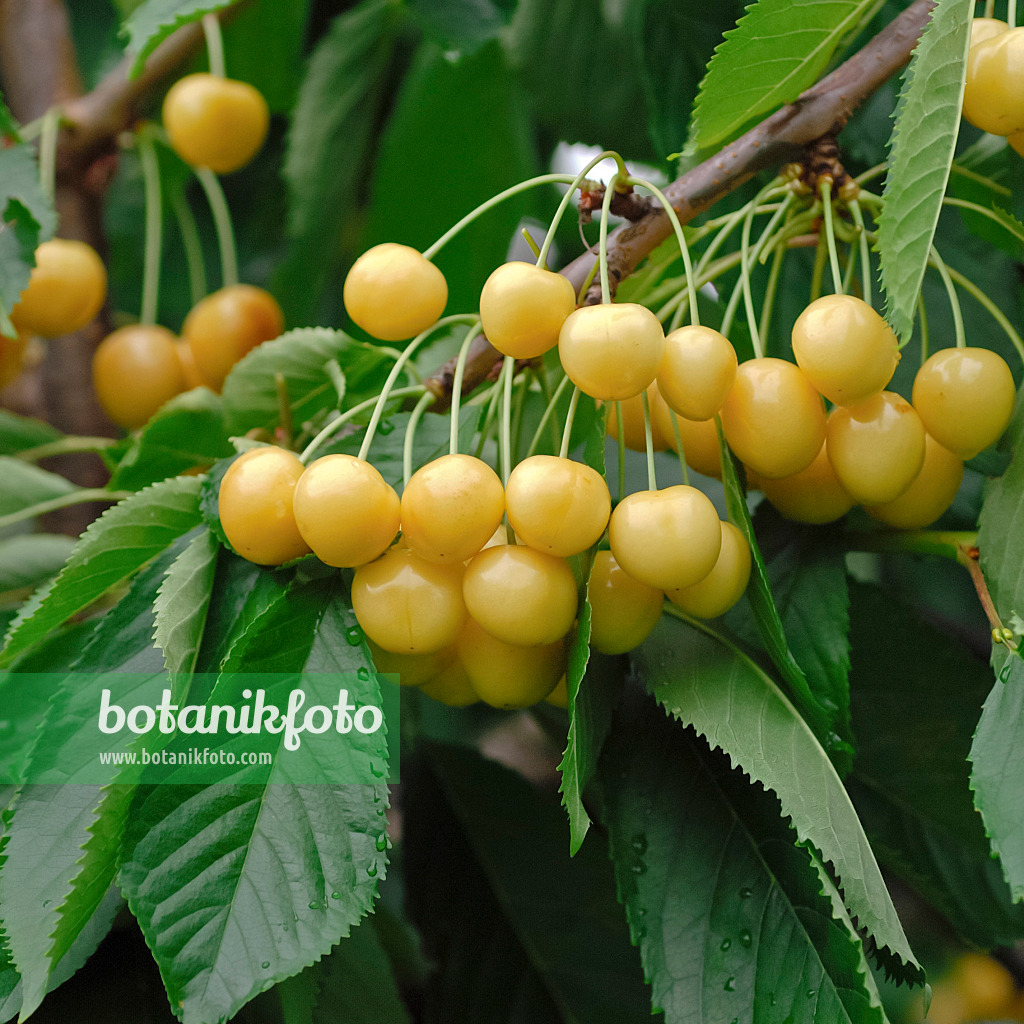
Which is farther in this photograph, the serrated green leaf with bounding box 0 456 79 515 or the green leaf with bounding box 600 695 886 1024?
the serrated green leaf with bounding box 0 456 79 515

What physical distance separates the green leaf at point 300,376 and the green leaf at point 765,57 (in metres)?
0.26

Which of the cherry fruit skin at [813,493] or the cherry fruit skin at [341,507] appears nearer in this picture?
the cherry fruit skin at [341,507]

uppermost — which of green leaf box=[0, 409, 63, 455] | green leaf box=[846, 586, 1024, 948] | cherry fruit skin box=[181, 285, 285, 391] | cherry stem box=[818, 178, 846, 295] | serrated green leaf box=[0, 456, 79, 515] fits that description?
cherry stem box=[818, 178, 846, 295]

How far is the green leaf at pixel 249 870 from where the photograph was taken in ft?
1.33

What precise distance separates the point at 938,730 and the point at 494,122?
0.86 meters

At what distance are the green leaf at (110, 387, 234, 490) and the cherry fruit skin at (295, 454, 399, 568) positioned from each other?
0.27 m

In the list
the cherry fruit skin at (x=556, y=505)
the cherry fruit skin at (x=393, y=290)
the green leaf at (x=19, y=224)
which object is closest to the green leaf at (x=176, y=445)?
the green leaf at (x=19, y=224)

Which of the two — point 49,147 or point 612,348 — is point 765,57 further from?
point 49,147

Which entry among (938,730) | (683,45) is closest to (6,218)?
(683,45)

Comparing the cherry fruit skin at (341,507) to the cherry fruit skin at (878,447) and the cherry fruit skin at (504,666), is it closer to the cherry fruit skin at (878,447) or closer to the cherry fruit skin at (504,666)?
the cherry fruit skin at (504,666)

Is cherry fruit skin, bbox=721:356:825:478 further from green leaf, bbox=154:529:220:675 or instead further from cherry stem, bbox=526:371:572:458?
Result: green leaf, bbox=154:529:220:675

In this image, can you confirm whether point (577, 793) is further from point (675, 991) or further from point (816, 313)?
point (816, 313)

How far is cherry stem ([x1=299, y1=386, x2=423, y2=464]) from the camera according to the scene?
50 centimetres

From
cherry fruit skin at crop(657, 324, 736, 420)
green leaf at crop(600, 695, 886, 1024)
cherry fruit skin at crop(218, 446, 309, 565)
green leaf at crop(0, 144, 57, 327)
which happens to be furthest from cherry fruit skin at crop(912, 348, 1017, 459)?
green leaf at crop(0, 144, 57, 327)
